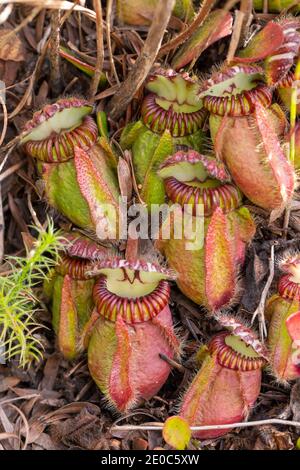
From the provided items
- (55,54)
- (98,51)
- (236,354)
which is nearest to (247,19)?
(98,51)

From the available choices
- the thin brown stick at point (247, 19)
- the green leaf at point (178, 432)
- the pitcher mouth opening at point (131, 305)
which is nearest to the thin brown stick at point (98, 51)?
the thin brown stick at point (247, 19)

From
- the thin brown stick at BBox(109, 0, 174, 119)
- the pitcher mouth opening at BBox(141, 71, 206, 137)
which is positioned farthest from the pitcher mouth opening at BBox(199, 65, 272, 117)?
the thin brown stick at BBox(109, 0, 174, 119)

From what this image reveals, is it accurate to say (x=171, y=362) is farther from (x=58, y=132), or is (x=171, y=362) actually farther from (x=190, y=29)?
(x=190, y=29)

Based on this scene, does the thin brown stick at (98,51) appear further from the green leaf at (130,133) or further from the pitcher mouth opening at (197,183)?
the pitcher mouth opening at (197,183)

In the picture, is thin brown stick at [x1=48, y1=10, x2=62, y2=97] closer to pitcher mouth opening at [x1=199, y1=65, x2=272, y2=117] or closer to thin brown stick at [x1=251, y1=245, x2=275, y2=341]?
pitcher mouth opening at [x1=199, y1=65, x2=272, y2=117]
